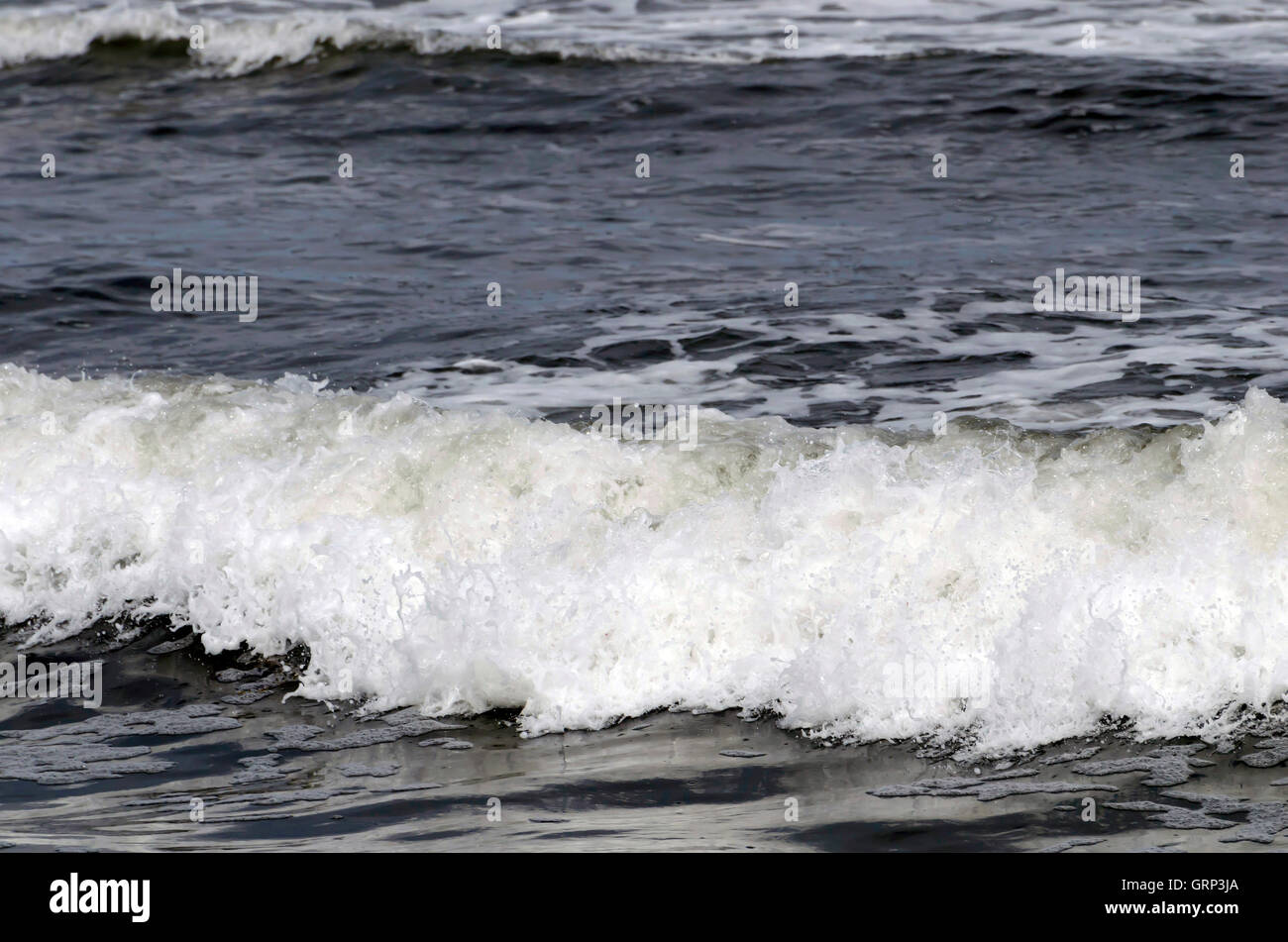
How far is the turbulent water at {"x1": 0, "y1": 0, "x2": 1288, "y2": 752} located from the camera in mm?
6414

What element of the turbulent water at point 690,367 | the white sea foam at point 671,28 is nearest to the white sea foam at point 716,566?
the turbulent water at point 690,367

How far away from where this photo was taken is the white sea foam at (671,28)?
61.8ft

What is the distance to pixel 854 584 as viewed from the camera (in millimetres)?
6562

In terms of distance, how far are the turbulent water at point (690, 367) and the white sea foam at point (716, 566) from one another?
0.06 ft

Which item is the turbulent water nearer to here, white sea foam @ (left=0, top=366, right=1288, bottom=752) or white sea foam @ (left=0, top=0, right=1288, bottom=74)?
white sea foam @ (left=0, top=366, right=1288, bottom=752)

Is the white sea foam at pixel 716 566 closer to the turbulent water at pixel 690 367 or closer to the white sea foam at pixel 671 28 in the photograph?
the turbulent water at pixel 690 367

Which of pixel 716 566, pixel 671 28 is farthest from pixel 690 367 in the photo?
pixel 671 28

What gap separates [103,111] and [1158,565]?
16.1 meters

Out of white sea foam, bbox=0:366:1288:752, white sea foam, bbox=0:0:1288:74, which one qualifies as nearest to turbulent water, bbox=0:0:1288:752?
white sea foam, bbox=0:366:1288:752

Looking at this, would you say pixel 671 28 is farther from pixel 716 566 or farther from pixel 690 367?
pixel 716 566
